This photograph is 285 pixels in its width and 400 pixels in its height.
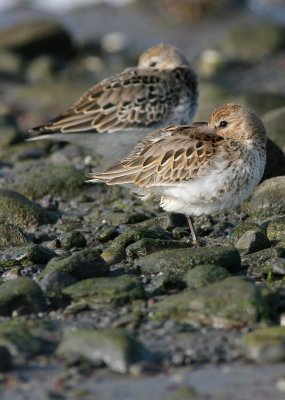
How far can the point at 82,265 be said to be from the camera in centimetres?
712

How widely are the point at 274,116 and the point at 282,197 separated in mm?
2253

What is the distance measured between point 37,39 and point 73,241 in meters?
11.3

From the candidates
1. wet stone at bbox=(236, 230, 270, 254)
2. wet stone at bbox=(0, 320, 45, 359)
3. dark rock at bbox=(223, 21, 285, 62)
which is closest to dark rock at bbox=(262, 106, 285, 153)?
wet stone at bbox=(236, 230, 270, 254)

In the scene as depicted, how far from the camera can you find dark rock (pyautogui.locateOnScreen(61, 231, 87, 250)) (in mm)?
8367

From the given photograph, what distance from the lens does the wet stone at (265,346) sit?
18.1 ft

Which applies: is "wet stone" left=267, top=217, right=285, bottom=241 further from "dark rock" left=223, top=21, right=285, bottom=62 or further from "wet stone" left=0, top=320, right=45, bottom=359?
"dark rock" left=223, top=21, right=285, bottom=62

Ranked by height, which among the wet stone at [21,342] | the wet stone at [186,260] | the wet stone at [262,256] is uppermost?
the wet stone at [21,342]

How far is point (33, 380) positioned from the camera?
5.46 meters

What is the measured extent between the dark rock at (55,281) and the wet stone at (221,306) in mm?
873

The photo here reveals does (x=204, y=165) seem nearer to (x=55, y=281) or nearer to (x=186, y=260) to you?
(x=186, y=260)

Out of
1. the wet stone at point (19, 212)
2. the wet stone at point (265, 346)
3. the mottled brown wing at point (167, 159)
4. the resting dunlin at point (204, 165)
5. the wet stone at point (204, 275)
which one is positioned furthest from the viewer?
the wet stone at point (19, 212)

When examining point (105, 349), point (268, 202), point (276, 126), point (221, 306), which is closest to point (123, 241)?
point (268, 202)

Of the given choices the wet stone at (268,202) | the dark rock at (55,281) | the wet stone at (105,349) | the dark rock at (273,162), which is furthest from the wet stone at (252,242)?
the wet stone at (105,349)

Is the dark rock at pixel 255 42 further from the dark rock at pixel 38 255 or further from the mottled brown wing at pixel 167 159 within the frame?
the dark rock at pixel 38 255
